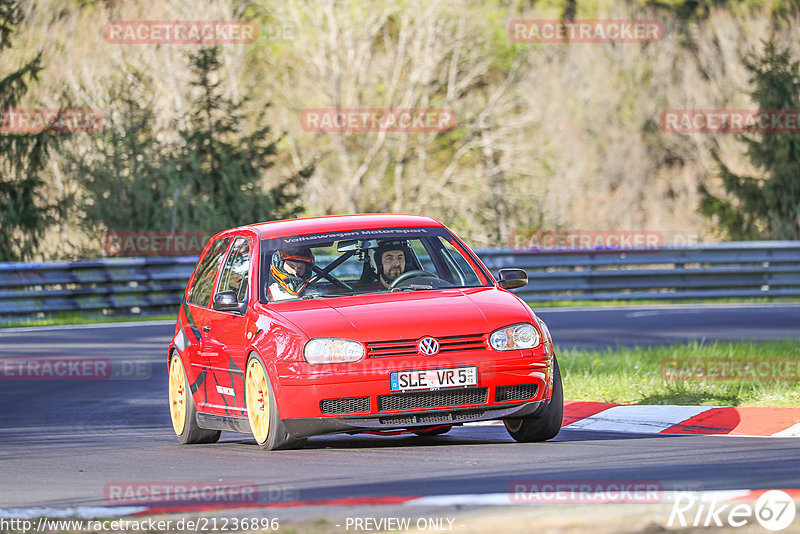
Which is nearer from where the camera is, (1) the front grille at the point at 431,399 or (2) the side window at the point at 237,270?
(1) the front grille at the point at 431,399

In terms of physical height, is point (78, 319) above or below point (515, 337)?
below

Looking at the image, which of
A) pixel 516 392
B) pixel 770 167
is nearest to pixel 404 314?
pixel 516 392

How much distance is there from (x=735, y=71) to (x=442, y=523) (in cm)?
5255

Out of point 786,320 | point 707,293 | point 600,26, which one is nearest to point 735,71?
point 600,26

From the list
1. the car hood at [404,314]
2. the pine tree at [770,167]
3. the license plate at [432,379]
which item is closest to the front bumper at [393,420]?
the license plate at [432,379]

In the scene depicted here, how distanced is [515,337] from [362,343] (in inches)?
39.0

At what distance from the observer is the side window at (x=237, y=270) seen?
973cm

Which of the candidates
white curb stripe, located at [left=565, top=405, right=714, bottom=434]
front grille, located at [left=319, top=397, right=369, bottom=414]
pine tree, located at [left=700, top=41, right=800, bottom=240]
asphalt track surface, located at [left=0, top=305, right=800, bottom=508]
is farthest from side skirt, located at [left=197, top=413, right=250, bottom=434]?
pine tree, located at [left=700, top=41, right=800, bottom=240]

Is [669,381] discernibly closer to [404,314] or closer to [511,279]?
[511,279]

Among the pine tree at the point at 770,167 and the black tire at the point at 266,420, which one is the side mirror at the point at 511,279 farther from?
the pine tree at the point at 770,167

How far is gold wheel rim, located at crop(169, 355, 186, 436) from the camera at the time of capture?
10281 millimetres

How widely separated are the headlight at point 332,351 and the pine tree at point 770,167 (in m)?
24.2

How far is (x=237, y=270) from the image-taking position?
394 inches

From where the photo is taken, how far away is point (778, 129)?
3120 cm
